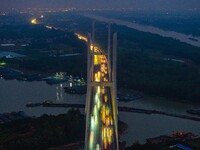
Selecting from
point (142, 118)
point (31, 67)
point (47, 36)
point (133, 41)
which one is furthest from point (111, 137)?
point (47, 36)

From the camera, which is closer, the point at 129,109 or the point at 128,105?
the point at 129,109

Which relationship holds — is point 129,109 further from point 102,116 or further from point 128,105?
point 102,116

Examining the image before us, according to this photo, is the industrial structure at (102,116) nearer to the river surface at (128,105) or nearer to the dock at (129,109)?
the river surface at (128,105)

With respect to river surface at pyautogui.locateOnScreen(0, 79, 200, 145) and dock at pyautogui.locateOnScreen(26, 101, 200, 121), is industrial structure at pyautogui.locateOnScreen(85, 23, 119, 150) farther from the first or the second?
dock at pyautogui.locateOnScreen(26, 101, 200, 121)

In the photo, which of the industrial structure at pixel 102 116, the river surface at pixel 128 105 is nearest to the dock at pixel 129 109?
the river surface at pixel 128 105

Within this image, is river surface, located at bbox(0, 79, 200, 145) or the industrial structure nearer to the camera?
the industrial structure

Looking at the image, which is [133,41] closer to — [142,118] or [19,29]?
[19,29]

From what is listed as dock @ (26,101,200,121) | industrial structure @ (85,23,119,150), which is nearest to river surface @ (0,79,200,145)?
dock @ (26,101,200,121)

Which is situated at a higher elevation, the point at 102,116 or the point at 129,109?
the point at 102,116

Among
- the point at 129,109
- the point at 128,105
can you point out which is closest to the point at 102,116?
the point at 129,109
